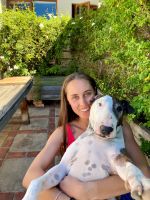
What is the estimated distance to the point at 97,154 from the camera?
159cm

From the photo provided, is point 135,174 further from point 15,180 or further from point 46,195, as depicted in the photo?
point 15,180

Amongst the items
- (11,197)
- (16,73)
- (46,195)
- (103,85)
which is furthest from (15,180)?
(16,73)

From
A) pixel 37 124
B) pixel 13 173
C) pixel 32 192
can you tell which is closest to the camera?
pixel 32 192

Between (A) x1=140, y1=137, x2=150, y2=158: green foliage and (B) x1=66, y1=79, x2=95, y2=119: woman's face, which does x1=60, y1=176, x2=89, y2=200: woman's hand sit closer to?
(B) x1=66, y1=79, x2=95, y2=119: woman's face

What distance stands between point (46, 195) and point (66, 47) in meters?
6.83

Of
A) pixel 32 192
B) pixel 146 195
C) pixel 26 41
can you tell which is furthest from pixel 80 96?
pixel 26 41

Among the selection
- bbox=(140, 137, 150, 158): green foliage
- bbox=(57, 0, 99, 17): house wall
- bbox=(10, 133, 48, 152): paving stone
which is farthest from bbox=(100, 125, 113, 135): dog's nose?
bbox=(57, 0, 99, 17): house wall

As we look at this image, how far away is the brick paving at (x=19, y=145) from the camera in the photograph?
3.24 metres

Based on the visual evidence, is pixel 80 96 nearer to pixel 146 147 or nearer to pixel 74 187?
pixel 74 187

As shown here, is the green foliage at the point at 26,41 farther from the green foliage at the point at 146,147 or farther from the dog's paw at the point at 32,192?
the dog's paw at the point at 32,192

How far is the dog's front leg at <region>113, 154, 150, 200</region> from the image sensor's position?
1256mm

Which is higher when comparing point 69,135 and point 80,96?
point 80,96

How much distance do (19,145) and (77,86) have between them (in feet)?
8.91

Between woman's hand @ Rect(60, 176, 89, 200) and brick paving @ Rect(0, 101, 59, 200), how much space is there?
153cm
